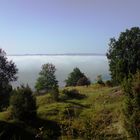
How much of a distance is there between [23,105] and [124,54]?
117 ft

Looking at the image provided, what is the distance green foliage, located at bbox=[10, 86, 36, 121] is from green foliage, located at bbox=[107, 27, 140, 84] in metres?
29.4

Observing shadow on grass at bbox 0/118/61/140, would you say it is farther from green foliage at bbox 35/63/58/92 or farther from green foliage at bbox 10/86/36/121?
green foliage at bbox 35/63/58/92

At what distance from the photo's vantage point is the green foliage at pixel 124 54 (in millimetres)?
67625

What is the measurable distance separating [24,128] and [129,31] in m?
42.8

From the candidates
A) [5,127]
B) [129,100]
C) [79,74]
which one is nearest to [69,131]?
[129,100]

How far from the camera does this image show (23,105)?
38.3m

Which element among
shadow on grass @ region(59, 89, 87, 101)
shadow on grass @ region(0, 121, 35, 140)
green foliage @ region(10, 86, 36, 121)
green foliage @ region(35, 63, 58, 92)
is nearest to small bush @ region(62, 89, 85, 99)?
shadow on grass @ region(59, 89, 87, 101)

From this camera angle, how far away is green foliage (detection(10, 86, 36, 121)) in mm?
38094

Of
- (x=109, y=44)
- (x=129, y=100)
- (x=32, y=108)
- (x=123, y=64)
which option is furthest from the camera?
(x=109, y=44)

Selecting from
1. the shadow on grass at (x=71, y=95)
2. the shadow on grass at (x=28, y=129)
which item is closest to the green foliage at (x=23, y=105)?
the shadow on grass at (x=28, y=129)

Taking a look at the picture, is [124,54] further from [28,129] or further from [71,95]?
[28,129]

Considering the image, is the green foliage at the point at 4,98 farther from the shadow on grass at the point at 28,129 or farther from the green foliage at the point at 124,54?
the green foliage at the point at 124,54

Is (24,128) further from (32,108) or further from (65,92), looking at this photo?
(65,92)

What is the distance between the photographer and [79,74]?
10281 cm
